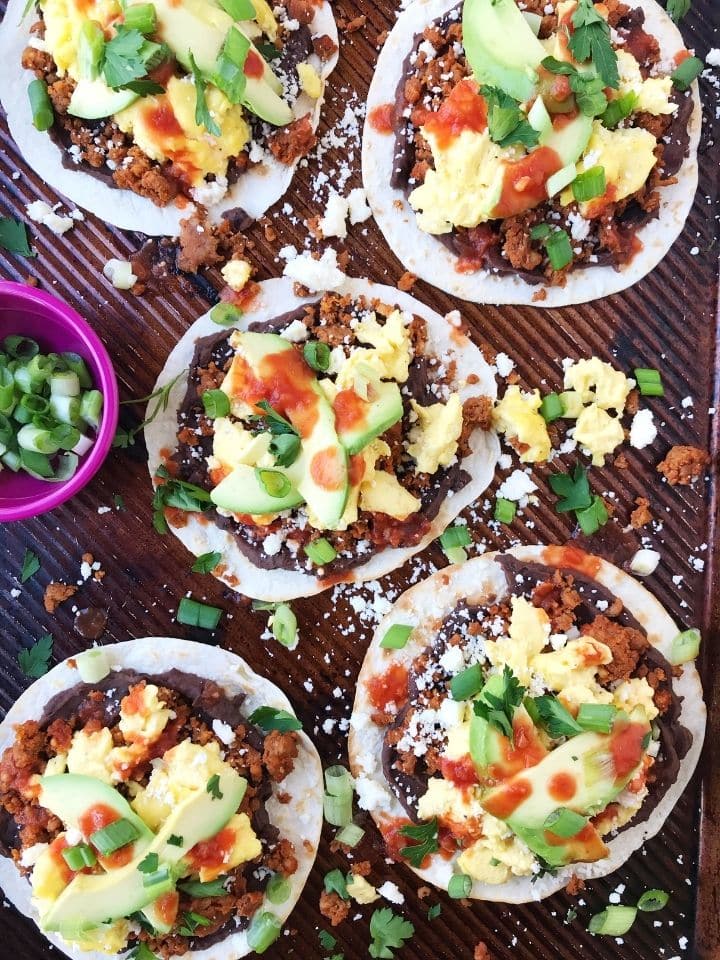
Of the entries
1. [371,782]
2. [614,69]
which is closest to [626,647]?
[371,782]

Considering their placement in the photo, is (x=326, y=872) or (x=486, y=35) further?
(x=326, y=872)

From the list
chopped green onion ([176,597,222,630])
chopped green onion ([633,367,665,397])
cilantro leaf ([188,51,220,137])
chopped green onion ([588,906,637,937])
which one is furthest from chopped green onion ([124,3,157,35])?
chopped green onion ([588,906,637,937])

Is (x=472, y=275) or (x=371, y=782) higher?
(x=472, y=275)

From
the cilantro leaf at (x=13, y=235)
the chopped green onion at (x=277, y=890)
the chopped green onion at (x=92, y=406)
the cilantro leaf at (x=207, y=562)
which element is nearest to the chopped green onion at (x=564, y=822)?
the chopped green onion at (x=277, y=890)

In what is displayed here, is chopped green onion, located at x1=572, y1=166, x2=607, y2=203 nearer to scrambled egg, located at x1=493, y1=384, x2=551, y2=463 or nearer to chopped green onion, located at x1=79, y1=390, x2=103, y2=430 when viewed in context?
scrambled egg, located at x1=493, y1=384, x2=551, y2=463

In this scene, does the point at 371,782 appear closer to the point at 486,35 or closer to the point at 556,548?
the point at 556,548

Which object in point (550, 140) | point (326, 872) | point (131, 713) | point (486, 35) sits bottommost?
point (326, 872)
